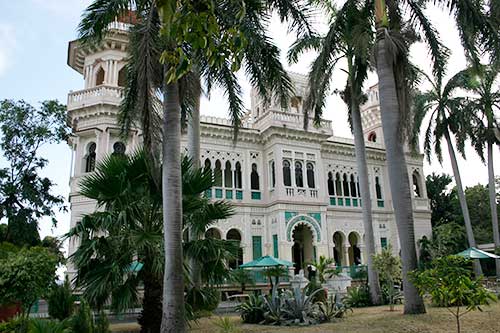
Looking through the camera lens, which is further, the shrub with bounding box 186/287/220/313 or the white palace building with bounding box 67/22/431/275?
the white palace building with bounding box 67/22/431/275

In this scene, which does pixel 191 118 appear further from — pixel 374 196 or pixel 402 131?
pixel 374 196

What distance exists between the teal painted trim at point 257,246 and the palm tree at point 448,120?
10.6 metres

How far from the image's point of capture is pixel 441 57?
1359 centimetres

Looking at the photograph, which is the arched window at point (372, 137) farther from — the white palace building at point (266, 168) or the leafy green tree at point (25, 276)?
the leafy green tree at point (25, 276)

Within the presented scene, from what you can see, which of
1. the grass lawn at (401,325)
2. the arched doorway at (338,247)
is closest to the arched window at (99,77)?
the grass lawn at (401,325)

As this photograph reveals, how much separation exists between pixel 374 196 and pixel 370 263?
47.2 ft

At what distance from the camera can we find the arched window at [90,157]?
22.2 metres

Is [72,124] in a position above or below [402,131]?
above

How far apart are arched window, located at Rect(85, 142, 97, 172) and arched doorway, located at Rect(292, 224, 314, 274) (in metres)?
12.7

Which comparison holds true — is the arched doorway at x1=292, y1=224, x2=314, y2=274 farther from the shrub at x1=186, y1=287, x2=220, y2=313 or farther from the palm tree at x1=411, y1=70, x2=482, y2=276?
the shrub at x1=186, y1=287, x2=220, y2=313

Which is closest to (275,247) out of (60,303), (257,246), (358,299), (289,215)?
(257,246)

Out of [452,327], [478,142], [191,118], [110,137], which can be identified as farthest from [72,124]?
[478,142]

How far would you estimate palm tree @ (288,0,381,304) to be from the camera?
13.7 m

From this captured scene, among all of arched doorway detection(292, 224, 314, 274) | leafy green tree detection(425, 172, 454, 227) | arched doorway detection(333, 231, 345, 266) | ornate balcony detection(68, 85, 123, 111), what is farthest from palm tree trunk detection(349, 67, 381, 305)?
leafy green tree detection(425, 172, 454, 227)
